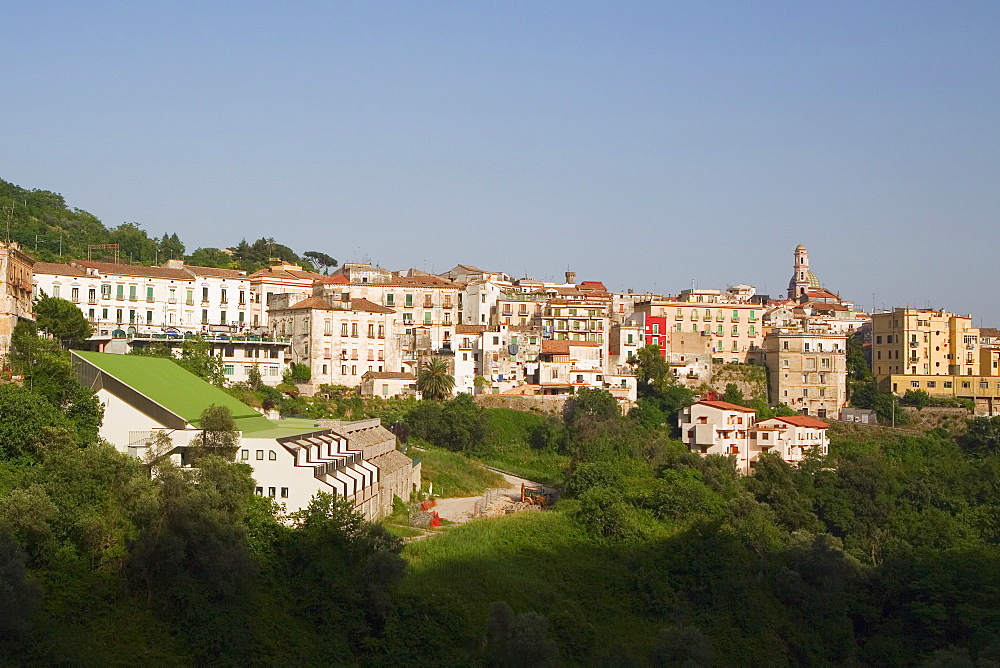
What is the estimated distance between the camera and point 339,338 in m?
56.4

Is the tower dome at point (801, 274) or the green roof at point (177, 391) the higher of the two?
the tower dome at point (801, 274)

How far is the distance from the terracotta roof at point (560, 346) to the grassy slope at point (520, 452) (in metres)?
5.16

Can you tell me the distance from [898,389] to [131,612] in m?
52.8

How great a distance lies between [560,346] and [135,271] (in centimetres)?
2228

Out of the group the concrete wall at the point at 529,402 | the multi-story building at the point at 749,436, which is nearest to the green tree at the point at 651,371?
the concrete wall at the point at 529,402

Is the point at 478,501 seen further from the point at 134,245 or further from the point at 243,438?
the point at 134,245

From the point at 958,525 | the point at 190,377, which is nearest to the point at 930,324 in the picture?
the point at 958,525

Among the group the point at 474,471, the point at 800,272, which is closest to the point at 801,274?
the point at 800,272

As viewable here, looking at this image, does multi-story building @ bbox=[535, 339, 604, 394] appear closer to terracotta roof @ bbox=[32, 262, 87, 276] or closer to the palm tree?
the palm tree

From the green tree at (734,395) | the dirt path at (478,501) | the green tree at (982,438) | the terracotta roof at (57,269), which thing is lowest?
the dirt path at (478,501)

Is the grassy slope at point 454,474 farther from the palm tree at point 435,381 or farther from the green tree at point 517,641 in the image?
the green tree at point 517,641

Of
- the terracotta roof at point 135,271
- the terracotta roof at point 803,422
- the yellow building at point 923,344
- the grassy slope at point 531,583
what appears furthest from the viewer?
the yellow building at point 923,344

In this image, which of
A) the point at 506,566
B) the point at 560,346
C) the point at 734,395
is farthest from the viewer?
the point at 734,395

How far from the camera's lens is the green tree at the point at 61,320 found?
4288 centimetres
